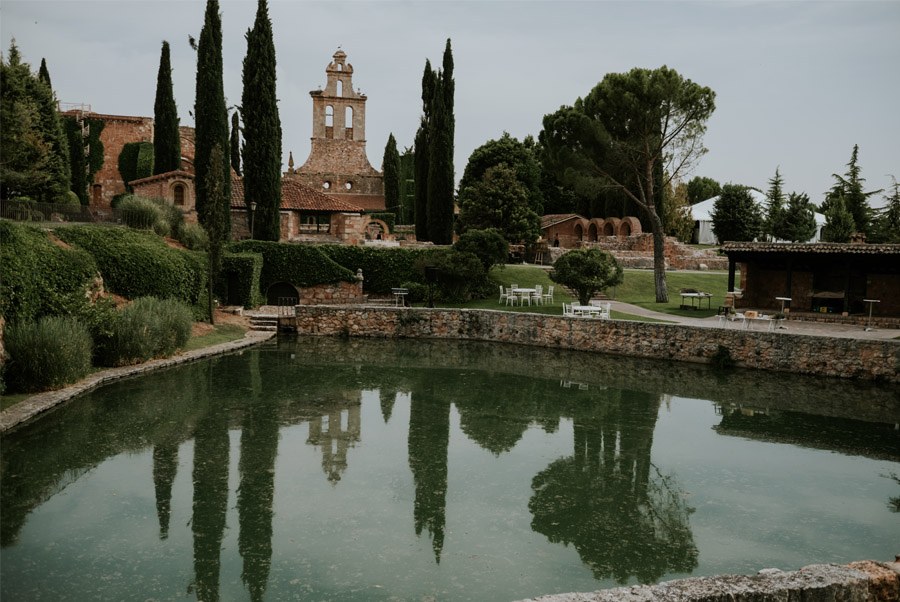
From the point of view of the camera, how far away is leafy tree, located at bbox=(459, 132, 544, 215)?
135 feet

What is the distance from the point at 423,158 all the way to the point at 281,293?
14.0m

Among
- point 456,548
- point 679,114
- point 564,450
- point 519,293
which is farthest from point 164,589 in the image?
point 679,114

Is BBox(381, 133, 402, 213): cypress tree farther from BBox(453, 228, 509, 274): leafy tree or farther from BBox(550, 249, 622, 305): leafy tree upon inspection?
BBox(550, 249, 622, 305): leafy tree

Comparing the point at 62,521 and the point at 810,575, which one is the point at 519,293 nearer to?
the point at 62,521

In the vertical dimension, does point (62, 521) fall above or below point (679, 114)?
below

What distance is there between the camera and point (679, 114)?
2738 centimetres

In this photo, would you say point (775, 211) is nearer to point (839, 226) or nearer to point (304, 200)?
point (839, 226)

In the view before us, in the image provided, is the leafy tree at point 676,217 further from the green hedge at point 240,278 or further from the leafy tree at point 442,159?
the green hedge at point 240,278

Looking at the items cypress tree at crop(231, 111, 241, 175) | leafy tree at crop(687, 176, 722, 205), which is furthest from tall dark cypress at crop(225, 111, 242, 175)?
leafy tree at crop(687, 176, 722, 205)

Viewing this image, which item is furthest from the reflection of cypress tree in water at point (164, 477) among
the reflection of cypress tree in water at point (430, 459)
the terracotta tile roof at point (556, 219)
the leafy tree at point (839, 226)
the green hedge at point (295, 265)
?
the leafy tree at point (839, 226)

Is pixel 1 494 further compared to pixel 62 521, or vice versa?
pixel 1 494

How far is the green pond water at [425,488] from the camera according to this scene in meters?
7.27

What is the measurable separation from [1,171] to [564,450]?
1751 cm

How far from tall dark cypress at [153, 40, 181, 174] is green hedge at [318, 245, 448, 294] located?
10.6 meters
